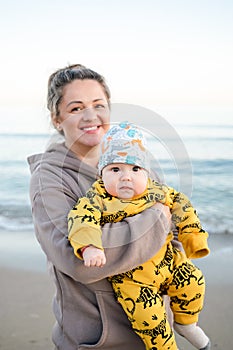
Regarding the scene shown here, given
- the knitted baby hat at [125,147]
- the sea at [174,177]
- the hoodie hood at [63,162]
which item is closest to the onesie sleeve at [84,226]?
the knitted baby hat at [125,147]

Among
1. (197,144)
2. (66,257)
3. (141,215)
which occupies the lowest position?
(197,144)

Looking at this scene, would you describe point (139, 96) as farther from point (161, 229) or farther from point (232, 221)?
point (161, 229)

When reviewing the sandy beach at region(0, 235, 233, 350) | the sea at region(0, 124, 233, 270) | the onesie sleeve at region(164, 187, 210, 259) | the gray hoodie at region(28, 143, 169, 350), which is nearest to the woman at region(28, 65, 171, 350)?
the gray hoodie at region(28, 143, 169, 350)

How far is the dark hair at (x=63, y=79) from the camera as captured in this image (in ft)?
7.92

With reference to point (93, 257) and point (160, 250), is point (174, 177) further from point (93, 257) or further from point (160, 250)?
point (93, 257)

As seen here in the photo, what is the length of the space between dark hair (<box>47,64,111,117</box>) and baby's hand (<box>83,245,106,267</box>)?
2.72ft

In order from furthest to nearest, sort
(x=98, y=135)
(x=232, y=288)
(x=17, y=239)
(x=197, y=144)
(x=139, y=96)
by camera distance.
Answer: (x=139, y=96) → (x=197, y=144) → (x=17, y=239) → (x=232, y=288) → (x=98, y=135)

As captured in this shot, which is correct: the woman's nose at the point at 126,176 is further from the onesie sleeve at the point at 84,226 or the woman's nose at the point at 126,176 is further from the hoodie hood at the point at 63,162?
the hoodie hood at the point at 63,162

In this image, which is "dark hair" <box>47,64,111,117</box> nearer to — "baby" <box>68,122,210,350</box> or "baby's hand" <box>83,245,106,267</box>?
"baby" <box>68,122,210,350</box>

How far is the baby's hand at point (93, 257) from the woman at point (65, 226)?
7 centimetres

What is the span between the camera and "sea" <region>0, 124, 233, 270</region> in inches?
88.0

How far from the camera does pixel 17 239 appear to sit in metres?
5.30

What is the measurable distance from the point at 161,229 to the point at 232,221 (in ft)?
13.7

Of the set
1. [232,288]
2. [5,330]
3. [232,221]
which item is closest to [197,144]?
[232,221]
